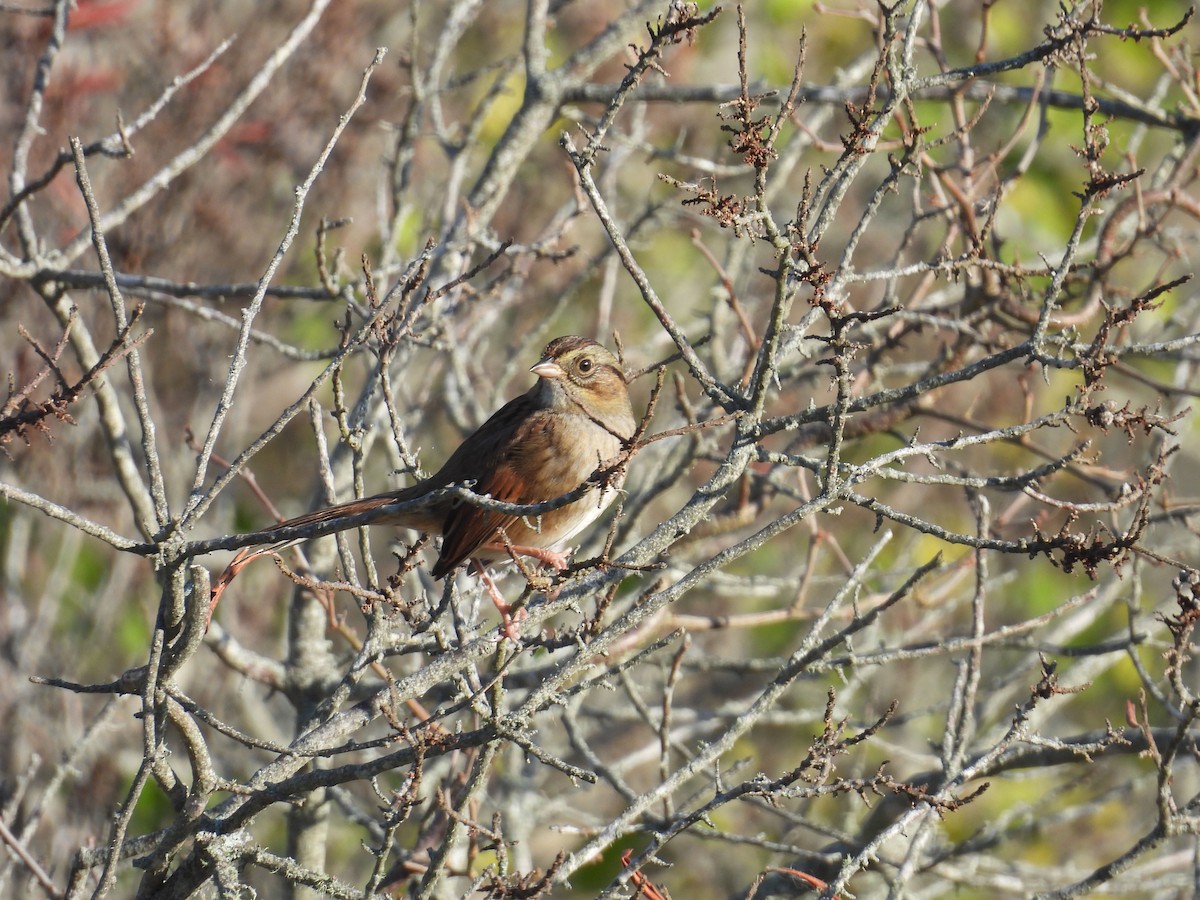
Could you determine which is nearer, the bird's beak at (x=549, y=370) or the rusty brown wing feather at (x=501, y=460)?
the rusty brown wing feather at (x=501, y=460)

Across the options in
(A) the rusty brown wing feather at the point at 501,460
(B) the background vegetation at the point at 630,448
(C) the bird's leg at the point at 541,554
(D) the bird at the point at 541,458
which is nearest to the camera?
(B) the background vegetation at the point at 630,448

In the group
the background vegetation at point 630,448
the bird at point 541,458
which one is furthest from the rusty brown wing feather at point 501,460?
the background vegetation at point 630,448

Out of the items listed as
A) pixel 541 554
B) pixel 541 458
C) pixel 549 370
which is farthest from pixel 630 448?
pixel 549 370

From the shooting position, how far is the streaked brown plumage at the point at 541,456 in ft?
15.1

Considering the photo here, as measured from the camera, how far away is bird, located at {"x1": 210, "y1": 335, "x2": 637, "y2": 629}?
4.58m

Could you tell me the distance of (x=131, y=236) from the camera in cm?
709

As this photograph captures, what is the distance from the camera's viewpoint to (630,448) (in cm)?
249

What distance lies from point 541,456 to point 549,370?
332mm

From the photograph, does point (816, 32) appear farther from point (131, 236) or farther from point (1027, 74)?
point (131, 236)

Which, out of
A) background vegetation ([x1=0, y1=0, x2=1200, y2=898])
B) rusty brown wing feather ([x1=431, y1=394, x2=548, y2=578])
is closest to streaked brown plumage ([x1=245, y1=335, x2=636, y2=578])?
rusty brown wing feather ([x1=431, y1=394, x2=548, y2=578])

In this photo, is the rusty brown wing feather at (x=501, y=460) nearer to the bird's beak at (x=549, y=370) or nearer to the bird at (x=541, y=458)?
the bird at (x=541, y=458)

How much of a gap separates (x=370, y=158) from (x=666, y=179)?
19.0ft

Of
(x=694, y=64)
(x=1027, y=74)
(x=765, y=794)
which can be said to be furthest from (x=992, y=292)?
(x=694, y=64)

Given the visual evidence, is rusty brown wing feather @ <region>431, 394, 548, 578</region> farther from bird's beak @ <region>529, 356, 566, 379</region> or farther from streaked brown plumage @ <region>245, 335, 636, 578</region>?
bird's beak @ <region>529, 356, 566, 379</region>
